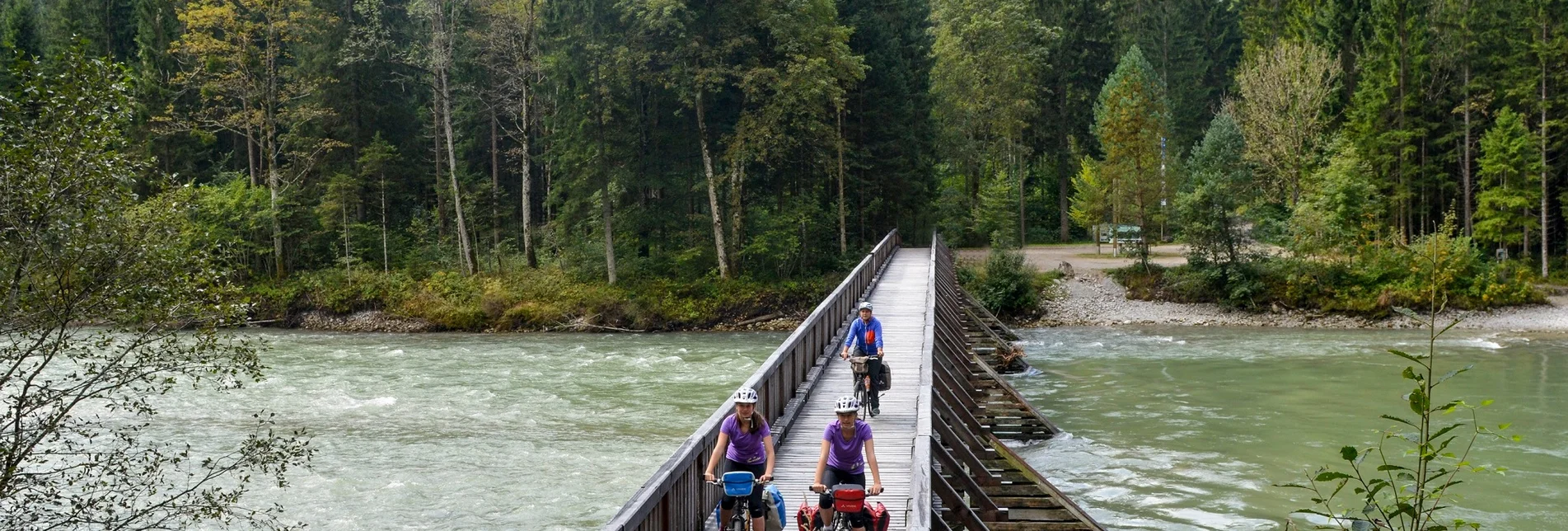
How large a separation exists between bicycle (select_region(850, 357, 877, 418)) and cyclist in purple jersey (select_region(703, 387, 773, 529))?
5066 millimetres

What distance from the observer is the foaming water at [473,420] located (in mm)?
17453

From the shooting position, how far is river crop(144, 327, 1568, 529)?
17203 mm

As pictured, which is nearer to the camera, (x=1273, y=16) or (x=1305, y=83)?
(x=1305, y=83)

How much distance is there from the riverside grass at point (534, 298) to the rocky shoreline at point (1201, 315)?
345 inches

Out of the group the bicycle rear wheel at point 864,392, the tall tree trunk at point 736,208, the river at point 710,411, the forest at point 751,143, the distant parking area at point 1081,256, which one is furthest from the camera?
the distant parking area at point 1081,256

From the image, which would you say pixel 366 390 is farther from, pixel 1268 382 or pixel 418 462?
pixel 1268 382

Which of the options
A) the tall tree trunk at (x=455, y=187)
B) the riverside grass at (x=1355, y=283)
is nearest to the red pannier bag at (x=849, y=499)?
the riverside grass at (x=1355, y=283)

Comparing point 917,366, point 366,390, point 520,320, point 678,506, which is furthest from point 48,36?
point 678,506

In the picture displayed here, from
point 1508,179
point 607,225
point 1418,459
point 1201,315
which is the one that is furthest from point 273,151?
point 1508,179

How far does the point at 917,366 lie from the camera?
→ 1777cm

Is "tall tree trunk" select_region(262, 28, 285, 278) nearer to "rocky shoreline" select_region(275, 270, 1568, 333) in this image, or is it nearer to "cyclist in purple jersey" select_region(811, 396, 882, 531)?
"rocky shoreline" select_region(275, 270, 1568, 333)

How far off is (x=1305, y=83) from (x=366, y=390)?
37.4 meters

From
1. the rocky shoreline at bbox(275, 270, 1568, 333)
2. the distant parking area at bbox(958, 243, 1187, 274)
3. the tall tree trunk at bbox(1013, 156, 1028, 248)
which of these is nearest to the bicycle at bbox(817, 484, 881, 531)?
the rocky shoreline at bbox(275, 270, 1568, 333)

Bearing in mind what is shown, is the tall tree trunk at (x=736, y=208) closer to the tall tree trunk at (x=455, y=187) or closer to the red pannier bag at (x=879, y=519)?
the tall tree trunk at (x=455, y=187)
